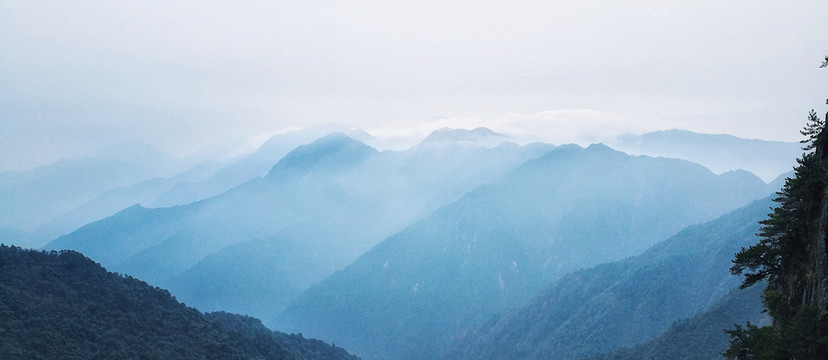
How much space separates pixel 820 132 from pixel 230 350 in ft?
353

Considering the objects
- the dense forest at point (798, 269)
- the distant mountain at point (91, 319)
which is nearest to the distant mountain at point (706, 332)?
the distant mountain at point (91, 319)

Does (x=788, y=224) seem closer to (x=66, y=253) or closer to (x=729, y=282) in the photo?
(x=66, y=253)

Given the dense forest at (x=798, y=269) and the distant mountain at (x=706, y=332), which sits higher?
the dense forest at (x=798, y=269)

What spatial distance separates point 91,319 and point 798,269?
337ft

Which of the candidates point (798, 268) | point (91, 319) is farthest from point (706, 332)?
point (91, 319)

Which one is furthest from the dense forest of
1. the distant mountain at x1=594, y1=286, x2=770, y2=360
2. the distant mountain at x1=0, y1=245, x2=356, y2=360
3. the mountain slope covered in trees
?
the distant mountain at x1=594, y1=286, x2=770, y2=360

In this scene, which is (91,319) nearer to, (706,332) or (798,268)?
(798,268)

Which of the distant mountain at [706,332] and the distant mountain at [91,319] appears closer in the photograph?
the distant mountain at [91,319]

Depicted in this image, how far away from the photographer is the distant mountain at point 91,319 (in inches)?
3162

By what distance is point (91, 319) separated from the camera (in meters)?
92.6

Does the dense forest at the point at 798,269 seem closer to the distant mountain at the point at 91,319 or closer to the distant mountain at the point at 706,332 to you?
the distant mountain at the point at 91,319

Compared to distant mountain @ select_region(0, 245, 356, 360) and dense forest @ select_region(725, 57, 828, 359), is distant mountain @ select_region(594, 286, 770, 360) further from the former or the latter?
dense forest @ select_region(725, 57, 828, 359)

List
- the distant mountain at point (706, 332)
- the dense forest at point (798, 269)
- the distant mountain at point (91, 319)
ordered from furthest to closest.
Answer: the distant mountain at point (706, 332) < the distant mountain at point (91, 319) < the dense forest at point (798, 269)

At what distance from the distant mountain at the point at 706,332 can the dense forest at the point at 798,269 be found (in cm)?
12017
